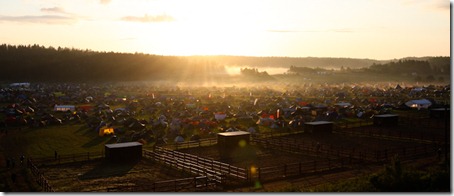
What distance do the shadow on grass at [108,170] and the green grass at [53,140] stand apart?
5.85m

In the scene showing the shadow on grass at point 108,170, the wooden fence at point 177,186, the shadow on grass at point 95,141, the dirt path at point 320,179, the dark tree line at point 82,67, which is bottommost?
the shadow on grass at point 95,141

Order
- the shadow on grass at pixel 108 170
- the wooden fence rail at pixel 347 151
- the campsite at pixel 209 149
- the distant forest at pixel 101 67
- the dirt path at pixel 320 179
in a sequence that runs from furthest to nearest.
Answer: the distant forest at pixel 101 67 < the wooden fence rail at pixel 347 151 < the shadow on grass at pixel 108 170 < the campsite at pixel 209 149 < the dirt path at pixel 320 179

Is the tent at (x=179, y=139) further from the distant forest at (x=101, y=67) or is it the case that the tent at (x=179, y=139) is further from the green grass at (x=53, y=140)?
the distant forest at (x=101, y=67)

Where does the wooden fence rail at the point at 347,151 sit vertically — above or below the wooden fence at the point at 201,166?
below

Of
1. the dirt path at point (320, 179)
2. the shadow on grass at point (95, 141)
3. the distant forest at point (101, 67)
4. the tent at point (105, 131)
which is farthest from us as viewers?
Answer: the distant forest at point (101, 67)

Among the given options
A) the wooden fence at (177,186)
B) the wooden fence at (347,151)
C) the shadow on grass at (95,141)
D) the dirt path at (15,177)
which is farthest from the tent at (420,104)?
the dirt path at (15,177)

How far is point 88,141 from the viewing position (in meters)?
33.6

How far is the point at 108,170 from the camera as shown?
75.4 ft

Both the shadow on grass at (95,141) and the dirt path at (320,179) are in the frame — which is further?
the shadow on grass at (95,141)

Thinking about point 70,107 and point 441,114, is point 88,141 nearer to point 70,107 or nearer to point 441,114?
point 70,107

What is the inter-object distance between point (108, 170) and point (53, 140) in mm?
12620

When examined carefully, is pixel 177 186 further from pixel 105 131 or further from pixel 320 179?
pixel 105 131

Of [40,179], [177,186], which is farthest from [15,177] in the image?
[177,186]

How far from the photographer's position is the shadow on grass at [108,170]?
2170 centimetres
